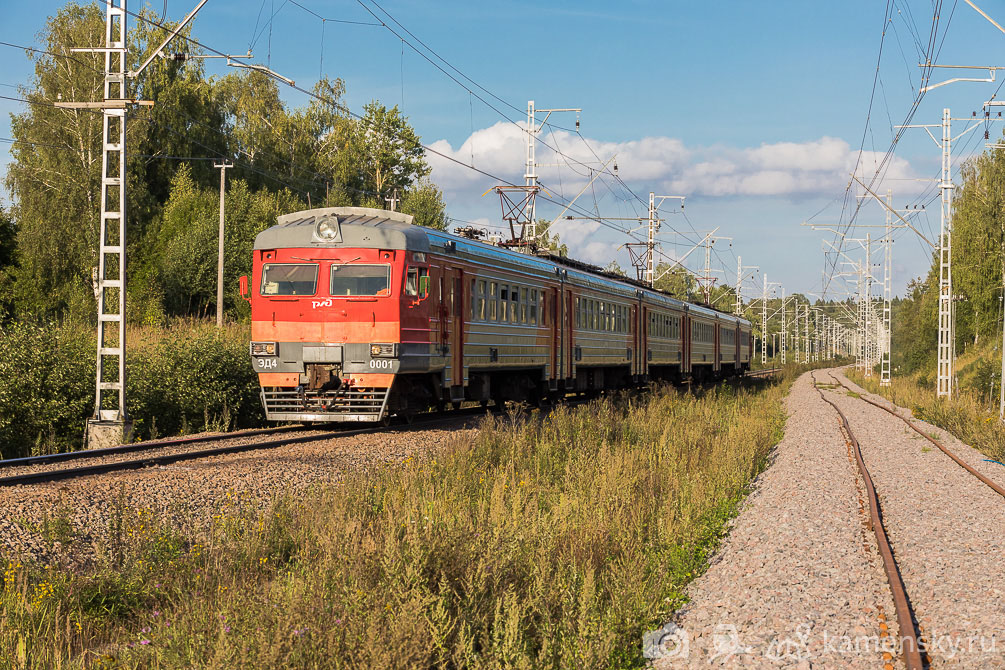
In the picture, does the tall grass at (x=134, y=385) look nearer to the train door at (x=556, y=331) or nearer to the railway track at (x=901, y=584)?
the train door at (x=556, y=331)

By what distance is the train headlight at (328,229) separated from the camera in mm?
15391

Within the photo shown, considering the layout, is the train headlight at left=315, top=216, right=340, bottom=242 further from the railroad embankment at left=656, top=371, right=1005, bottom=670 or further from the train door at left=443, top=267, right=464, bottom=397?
the railroad embankment at left=656, top=371, right=1005, bottom=670

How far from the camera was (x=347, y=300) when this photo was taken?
15055mm

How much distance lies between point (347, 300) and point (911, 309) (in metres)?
80.4

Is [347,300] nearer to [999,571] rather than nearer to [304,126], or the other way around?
[999,571]

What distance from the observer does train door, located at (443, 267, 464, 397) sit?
644 inches

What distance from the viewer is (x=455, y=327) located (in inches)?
657

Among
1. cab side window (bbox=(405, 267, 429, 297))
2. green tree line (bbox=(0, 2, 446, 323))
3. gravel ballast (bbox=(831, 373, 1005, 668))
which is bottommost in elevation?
gravel ballast (bbox=(831, 373, 1005, 668))

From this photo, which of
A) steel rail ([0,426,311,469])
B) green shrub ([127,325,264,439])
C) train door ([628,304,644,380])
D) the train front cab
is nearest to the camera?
steel rail ([0,426,311,469])

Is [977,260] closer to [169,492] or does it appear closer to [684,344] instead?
[684,344]

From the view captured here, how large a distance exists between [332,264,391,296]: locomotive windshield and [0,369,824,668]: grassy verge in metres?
5.09

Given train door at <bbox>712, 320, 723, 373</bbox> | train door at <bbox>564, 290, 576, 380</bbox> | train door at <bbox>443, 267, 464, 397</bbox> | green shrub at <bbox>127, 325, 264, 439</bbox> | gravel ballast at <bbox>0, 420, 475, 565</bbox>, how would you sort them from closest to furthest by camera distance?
gravel ballast at <bbox>0, 420, 475, 565</bbox>, train door at <bbox>443, 267, 464, 397</bbox>, green shrub at <bbox>127, 325, 264, 439</bbox>, train door at <bbox>564, 290, 576, 380</bbox>, train door at <bbox>712, 320, 723, 373</bbox>

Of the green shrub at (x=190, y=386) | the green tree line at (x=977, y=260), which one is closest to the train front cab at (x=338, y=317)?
the green shrub at (x=190, y=386)

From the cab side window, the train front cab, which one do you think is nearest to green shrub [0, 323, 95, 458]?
the train front cab
